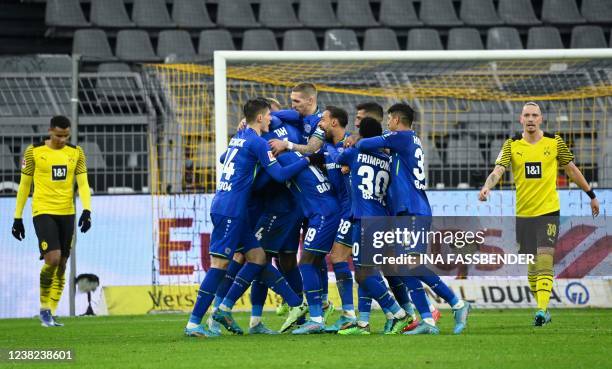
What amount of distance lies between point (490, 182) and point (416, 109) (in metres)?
6.55

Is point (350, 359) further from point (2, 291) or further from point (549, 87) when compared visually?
point (549, 87)

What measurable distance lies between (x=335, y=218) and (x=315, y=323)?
0.96m

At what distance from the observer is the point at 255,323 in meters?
10.5

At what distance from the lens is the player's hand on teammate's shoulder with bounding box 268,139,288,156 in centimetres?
995

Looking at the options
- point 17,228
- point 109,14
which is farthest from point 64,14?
point 17,228

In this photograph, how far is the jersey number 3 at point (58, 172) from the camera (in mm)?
13109

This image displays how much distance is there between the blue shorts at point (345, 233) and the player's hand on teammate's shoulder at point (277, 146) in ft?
2.99

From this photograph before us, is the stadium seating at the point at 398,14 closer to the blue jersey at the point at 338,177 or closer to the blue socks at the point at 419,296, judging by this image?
the blue jersey at the point at 338,177

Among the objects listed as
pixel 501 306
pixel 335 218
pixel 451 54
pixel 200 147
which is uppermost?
pixel 451 54

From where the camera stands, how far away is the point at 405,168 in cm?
975

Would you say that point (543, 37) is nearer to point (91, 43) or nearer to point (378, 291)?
point (91, 43)

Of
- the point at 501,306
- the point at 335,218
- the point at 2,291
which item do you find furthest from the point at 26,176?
the point at 501,306

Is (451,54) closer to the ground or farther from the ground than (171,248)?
farther from the ground

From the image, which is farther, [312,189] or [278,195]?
[278,195]
